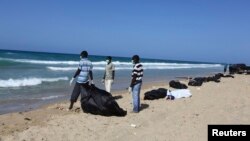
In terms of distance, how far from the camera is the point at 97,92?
10.1 meters

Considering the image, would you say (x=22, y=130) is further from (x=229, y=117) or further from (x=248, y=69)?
(x=248, y=69)

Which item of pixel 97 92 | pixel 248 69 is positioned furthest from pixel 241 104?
pixel 248 69

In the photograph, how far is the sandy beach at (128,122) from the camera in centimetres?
770

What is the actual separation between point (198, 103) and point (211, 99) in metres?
1.44

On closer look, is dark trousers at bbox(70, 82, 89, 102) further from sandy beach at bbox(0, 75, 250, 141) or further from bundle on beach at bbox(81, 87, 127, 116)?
sandy beach at bbox(0, 75, 250, 141)

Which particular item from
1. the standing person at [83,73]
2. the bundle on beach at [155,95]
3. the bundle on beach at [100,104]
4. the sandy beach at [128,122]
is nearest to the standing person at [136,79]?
the sandy beach at [128,122]

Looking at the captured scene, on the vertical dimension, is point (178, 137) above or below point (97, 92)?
below

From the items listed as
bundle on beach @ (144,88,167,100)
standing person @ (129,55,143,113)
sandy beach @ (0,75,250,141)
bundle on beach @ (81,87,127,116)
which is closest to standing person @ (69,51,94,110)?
bundle on beach @ (81,87,127,116)

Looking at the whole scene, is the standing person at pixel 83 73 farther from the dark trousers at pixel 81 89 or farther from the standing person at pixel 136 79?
the standing person at pixel 136 79

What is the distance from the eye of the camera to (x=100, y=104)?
9.89 m

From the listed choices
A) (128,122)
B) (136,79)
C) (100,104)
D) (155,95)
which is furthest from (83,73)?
(155,95)

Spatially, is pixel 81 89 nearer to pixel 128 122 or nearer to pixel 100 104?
pixel 100 104

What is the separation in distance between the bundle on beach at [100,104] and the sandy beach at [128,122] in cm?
19

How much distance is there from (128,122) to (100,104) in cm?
111
